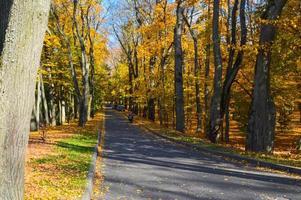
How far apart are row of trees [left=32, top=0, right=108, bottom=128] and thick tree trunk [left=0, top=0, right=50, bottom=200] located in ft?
80.5

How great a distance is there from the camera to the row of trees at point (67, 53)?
30.9 metres

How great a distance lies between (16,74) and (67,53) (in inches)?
1377

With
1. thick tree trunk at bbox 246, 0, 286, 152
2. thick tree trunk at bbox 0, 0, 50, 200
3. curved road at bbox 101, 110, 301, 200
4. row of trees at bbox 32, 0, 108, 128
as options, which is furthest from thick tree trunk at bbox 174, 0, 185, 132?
thick tree trunk at bbox 0, 0, 50, 200

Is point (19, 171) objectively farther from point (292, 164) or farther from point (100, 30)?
point (100, 30)

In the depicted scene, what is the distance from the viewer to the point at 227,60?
31.5 meters

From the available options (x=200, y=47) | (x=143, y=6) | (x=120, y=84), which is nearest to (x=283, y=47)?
(x=200, y=47)

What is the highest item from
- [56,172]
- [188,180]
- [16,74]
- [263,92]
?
[263,92]

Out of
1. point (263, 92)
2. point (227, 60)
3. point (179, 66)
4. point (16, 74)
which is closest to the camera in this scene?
point (16, 74)

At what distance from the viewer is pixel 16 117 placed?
188 inches

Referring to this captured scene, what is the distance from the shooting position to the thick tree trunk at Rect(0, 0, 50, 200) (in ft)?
15.3

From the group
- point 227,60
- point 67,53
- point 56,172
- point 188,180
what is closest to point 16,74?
point 56,172

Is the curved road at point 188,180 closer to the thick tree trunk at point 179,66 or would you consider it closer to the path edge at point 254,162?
the path edge at point 254,162

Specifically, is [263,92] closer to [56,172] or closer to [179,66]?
[56,172]

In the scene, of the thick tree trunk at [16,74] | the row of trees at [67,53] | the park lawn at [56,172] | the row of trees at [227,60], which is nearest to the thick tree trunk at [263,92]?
the row of trees at [227,60]
